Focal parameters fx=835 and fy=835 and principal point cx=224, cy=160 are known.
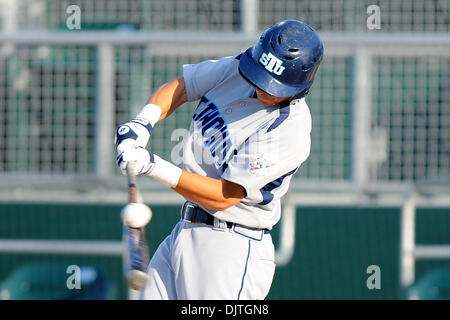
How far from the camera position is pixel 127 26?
6676 mm

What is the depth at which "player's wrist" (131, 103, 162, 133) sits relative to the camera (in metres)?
3.91

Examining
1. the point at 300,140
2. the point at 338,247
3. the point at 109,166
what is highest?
the point at 300,140

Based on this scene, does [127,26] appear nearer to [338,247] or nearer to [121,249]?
[121,249]

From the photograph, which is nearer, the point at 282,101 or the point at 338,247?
the point at 282,101

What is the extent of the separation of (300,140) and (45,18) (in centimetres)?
369

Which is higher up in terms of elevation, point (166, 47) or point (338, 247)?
point (166, 47)

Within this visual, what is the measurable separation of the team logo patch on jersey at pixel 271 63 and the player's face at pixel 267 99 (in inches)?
5.0

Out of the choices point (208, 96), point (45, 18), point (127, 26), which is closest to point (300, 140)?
point (208, 96)

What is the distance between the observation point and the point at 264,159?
3.76 meters

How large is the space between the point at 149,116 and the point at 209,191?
0.53 m
